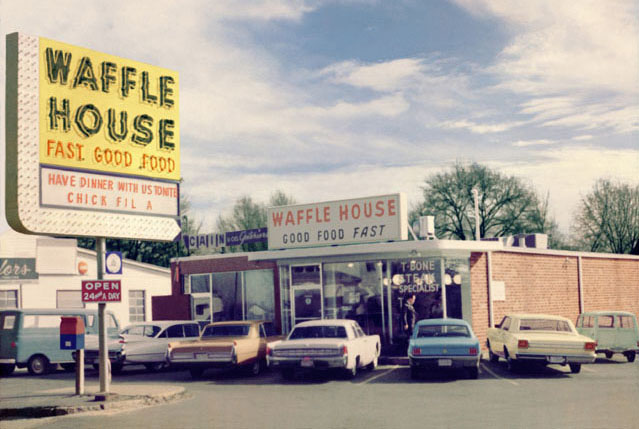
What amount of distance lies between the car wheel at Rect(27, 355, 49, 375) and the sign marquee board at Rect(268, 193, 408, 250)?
8.53 meters

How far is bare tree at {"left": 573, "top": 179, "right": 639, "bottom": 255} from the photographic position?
54.8 metres

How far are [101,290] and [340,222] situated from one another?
36.8 feet

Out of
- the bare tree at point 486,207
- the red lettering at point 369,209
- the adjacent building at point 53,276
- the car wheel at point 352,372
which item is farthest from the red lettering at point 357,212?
the bare tree at point 486,207

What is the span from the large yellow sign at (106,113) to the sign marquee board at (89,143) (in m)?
0.02

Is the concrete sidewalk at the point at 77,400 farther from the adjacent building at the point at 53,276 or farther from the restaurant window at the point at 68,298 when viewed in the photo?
the restaurant window at the point at 68,298

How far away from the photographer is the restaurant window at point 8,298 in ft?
119

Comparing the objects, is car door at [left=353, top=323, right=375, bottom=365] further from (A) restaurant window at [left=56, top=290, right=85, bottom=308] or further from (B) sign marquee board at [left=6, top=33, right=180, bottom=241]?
(A) restaurant window at [left=56, top=290, right=85, bottom=308]

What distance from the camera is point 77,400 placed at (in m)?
15.4

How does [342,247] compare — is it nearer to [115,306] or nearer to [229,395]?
[229,395]

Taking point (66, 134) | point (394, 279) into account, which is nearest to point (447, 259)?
point (394, 279)

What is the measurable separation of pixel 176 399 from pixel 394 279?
10.7 metres

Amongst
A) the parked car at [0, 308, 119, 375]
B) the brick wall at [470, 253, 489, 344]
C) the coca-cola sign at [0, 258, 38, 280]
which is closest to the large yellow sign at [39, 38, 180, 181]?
the parked car at [0, 308, 119, 375]

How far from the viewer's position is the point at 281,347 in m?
18.5

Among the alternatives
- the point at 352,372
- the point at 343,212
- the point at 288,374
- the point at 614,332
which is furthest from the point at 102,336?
the point at 614,332
